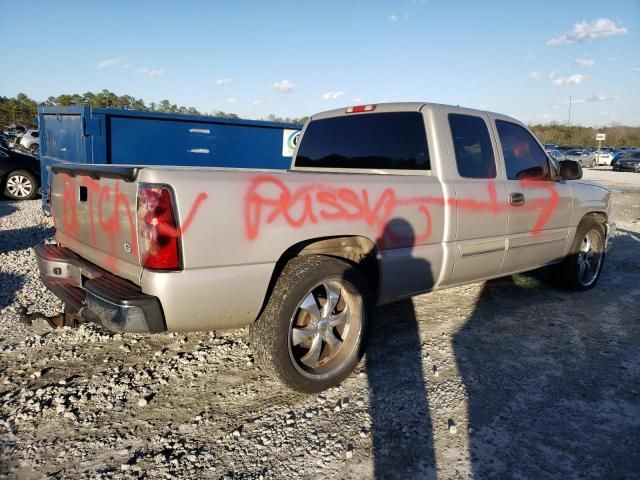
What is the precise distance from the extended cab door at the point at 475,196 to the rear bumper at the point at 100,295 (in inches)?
92.6

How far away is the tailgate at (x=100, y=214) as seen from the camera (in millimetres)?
2719

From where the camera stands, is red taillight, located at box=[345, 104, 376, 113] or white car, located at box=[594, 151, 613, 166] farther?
white car, located at box=[594, 151, 613, 166]

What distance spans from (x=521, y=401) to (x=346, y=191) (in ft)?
5.77

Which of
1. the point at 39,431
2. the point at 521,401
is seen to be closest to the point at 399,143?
the point at 521,401

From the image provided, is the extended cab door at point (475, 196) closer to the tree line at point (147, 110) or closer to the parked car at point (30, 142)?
the tree line at point (147, 110)

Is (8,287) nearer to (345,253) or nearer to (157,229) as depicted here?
(157,229)

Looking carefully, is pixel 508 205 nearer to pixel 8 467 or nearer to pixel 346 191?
pixel 346 191

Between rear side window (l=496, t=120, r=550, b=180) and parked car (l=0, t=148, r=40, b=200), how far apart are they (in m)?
10.9

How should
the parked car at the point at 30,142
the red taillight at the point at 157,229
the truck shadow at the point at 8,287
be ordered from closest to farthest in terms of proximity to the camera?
the red taillight at the point at 157,229 < the truck shadow at the point at 8,287 < the parked car at the point at 30,142

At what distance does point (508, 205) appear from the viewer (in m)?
4.30

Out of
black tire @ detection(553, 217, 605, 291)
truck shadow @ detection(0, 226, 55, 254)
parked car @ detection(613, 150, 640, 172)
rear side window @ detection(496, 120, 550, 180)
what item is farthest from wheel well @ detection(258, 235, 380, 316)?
parked car @ detection(613, 150, 640, 172)

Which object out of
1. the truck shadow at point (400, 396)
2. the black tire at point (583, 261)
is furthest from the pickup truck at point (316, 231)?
the black tire at point (583, 261)

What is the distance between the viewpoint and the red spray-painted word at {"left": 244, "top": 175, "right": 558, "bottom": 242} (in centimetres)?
279

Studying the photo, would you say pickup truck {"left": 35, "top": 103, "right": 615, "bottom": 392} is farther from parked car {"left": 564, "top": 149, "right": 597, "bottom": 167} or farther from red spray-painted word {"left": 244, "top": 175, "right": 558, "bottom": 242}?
parked car {"left": 564, "top": 149, "right": 597, "bottom": 167}
